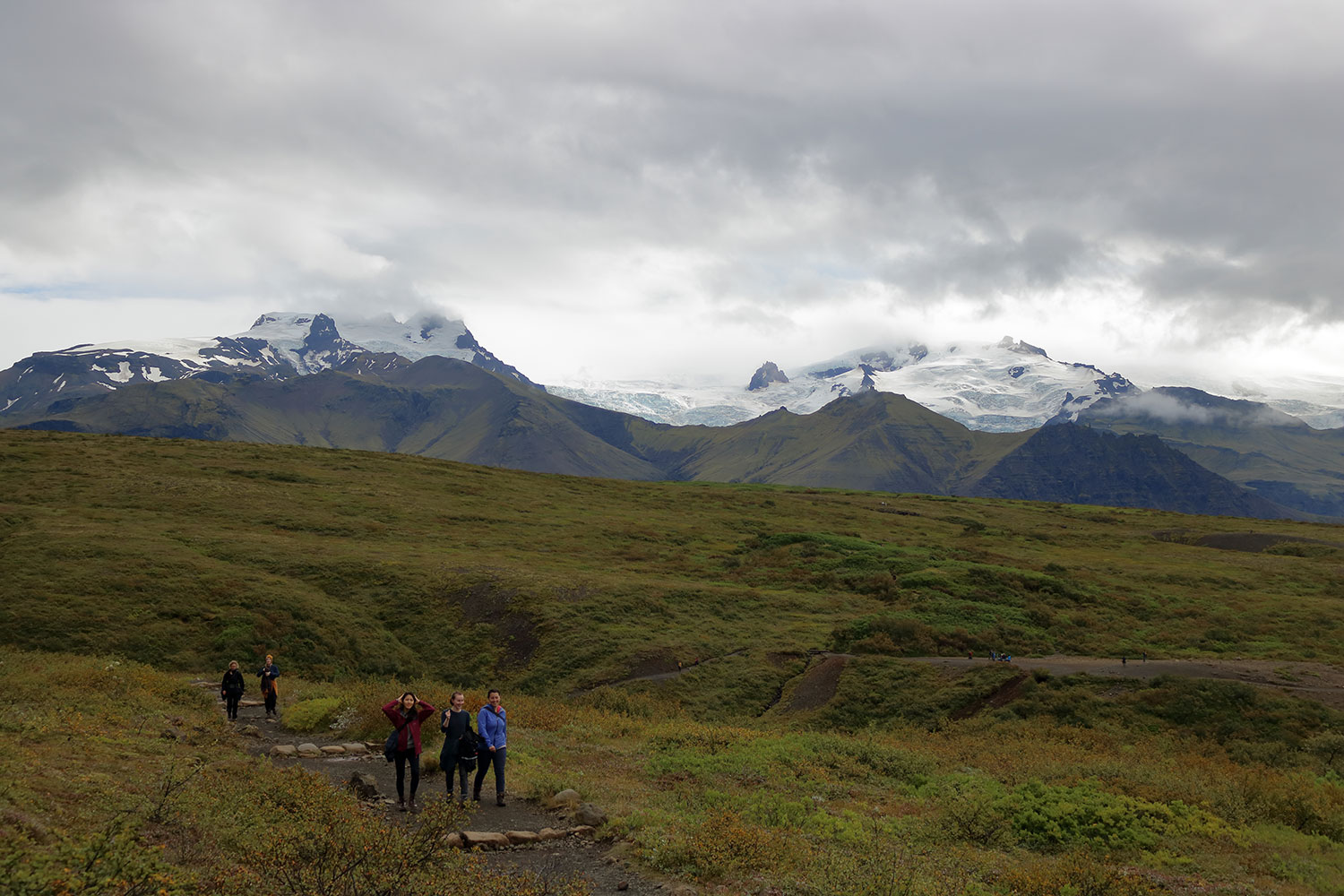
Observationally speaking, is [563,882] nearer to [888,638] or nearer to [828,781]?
[828,781]

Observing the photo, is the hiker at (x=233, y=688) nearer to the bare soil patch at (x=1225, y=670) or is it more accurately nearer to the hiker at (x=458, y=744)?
the hiker at (x=458, y=744)

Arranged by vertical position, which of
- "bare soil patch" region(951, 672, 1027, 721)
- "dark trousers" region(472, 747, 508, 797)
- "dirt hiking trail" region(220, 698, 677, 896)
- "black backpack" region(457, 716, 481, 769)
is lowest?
"bare soil patch" region(951, 672, 1027, 721)

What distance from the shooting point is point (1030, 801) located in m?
20.0

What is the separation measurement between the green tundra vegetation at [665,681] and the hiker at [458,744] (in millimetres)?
1953

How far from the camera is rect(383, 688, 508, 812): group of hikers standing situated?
62.2ft

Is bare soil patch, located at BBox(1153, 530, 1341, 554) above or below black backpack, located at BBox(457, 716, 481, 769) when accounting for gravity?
below

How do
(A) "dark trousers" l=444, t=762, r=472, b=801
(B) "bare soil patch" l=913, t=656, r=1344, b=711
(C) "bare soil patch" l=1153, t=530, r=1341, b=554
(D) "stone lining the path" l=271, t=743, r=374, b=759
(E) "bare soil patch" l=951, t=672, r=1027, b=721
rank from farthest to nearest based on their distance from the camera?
(C) "bare soil patch" l=1153, t=530, r=1341, b=554, (E) "bare soil patch" l=951, t=672, r=1027, b=721, (B) "bare soil patch" l=913, t=656, r=1344, b=711, (D) "stone lining the path" l=271, t=743, r=374, b=759, (A) "dark trousers" l=444, t=762, r=472, b=801

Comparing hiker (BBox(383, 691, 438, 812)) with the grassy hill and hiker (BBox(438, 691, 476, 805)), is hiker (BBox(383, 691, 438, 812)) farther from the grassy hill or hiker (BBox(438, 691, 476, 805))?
the grassy hill

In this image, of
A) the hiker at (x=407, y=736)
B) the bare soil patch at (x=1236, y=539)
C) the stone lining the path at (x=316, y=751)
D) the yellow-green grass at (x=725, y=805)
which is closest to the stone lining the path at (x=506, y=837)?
the yellow-green grass at (x=725, y=805)

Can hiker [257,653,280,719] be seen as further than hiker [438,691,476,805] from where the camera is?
Yes

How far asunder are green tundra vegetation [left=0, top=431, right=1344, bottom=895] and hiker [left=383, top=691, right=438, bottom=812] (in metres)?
2.28

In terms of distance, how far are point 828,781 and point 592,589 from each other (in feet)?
91.1

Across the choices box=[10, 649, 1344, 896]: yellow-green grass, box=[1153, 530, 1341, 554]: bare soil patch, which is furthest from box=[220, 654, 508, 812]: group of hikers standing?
box=[1153, 530, 1341, 554]: bare soil patch

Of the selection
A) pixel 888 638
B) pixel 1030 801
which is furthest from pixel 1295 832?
pixel 888 638
